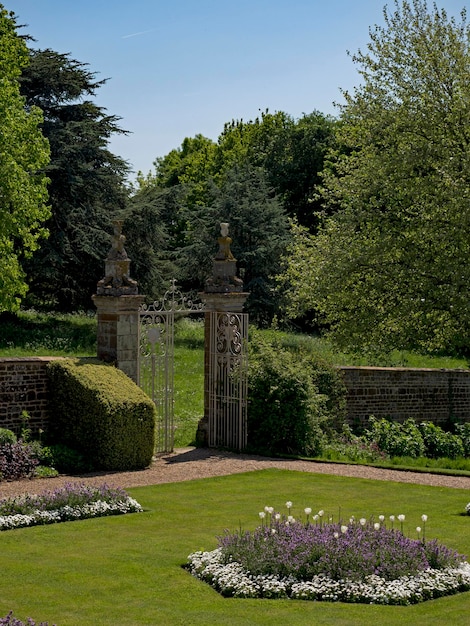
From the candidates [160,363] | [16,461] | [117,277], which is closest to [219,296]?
[160,363]

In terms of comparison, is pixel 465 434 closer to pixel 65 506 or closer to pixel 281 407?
pixel 281 407

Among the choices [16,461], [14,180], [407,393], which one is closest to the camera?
[16,461]

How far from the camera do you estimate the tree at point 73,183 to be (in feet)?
96.6

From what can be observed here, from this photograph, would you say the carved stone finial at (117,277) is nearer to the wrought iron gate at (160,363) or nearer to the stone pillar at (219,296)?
the wrought iron gate at (160,363)

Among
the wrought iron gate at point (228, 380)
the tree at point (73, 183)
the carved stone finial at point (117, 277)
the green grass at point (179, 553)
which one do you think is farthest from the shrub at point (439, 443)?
the tree at point (73, 183)

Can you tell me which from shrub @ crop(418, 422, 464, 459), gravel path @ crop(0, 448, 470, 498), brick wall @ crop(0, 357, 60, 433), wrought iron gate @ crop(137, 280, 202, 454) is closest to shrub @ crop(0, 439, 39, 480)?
gravel path @ crop(0, 448, 470, 498)

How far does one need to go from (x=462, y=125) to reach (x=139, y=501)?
1216cm

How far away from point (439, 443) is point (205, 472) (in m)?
5.54

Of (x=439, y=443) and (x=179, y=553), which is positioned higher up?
(x=179, y=553)

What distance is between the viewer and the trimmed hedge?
1372 cm

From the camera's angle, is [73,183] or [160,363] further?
[73,183]

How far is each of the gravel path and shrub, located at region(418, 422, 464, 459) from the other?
3.20 metres

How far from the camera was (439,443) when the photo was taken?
17.6 meters

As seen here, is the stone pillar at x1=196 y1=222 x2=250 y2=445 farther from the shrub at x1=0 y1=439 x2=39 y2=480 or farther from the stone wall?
the shrub at x1=0 y1=439 x2=39 y2=480
